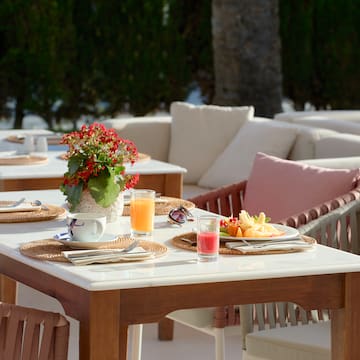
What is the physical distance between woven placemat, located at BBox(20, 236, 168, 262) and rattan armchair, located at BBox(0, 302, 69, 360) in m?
0.16

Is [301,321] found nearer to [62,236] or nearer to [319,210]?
[319,210]

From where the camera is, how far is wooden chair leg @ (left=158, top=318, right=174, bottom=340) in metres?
5.42

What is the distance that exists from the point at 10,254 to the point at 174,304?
1.85 feet

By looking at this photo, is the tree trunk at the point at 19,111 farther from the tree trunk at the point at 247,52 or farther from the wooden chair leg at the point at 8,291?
the wooden chair leg at the point at 8,291

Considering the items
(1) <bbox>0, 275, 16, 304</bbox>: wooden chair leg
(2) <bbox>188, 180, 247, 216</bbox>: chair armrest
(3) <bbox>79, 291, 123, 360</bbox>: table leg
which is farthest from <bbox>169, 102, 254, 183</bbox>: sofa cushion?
(3) <bbox>79, 291, 123, 360</bbox>: table leg

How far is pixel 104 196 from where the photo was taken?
3992mm

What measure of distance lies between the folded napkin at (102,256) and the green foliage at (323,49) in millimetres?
8638

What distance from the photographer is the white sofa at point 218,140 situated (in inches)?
269

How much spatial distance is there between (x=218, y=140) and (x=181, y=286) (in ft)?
14.3

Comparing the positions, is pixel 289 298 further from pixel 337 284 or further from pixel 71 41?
pixel 71 41

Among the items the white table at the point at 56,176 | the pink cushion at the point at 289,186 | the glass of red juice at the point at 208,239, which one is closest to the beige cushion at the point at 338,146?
the pink cushion at the point at 289,186

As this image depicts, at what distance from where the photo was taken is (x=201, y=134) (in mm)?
7680

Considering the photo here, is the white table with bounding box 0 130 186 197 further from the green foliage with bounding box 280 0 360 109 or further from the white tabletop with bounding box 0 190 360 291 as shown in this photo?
the green foliage with bounding box 280 0 360 109

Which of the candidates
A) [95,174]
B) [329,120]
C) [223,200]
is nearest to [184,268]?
[95,174]
